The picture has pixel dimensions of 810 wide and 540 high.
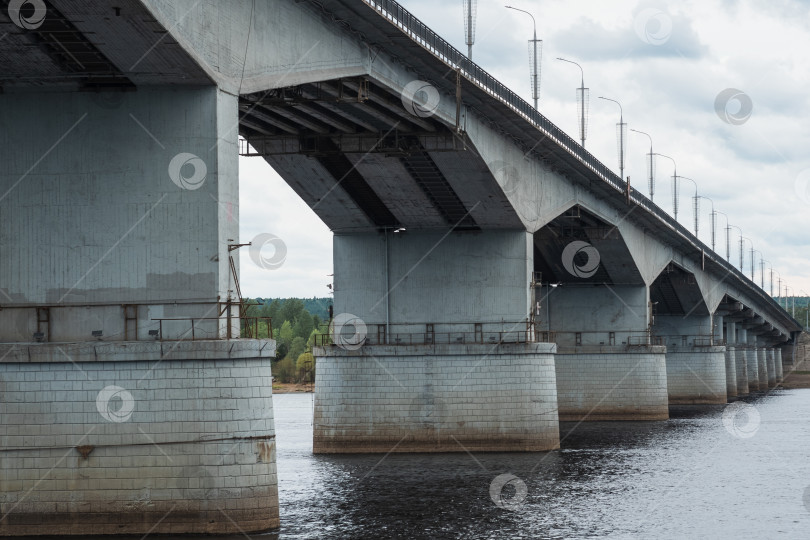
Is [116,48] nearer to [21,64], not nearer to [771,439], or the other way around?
[21,64]

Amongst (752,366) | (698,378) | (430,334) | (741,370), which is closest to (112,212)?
(430,334)

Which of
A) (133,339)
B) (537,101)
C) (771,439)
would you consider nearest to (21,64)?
(133,339)

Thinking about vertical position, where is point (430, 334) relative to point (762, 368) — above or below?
above

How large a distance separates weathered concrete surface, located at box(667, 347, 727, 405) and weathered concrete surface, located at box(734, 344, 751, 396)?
26.6 meters

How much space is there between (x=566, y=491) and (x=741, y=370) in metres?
93.9

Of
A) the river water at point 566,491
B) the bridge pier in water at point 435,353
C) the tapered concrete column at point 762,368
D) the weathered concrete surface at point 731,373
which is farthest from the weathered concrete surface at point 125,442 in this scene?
the tapered concrete column at point 762,368

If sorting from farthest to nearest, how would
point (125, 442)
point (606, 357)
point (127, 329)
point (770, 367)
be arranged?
point (770, 367)
point (606, 357)
point (127, 329)
point (125, 442)

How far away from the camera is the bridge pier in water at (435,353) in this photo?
50688 mm

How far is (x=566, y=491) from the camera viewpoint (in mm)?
39625

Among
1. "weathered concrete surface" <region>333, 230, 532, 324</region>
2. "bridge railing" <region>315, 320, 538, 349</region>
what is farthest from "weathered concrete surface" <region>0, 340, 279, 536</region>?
"weathered concrete surface" <region>333, 230, 532, 324</region>

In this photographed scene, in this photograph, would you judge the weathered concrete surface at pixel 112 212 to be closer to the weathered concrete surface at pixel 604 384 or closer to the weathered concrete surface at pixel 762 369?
the weathered concrete surface at pixel 604 384

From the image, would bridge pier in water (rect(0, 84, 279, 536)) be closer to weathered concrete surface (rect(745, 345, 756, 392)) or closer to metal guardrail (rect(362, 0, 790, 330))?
metal guardrail (rect(362, 0, 790, 330))

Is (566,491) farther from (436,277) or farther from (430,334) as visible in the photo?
(436,277)

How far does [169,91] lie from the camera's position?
28828 millimetres
